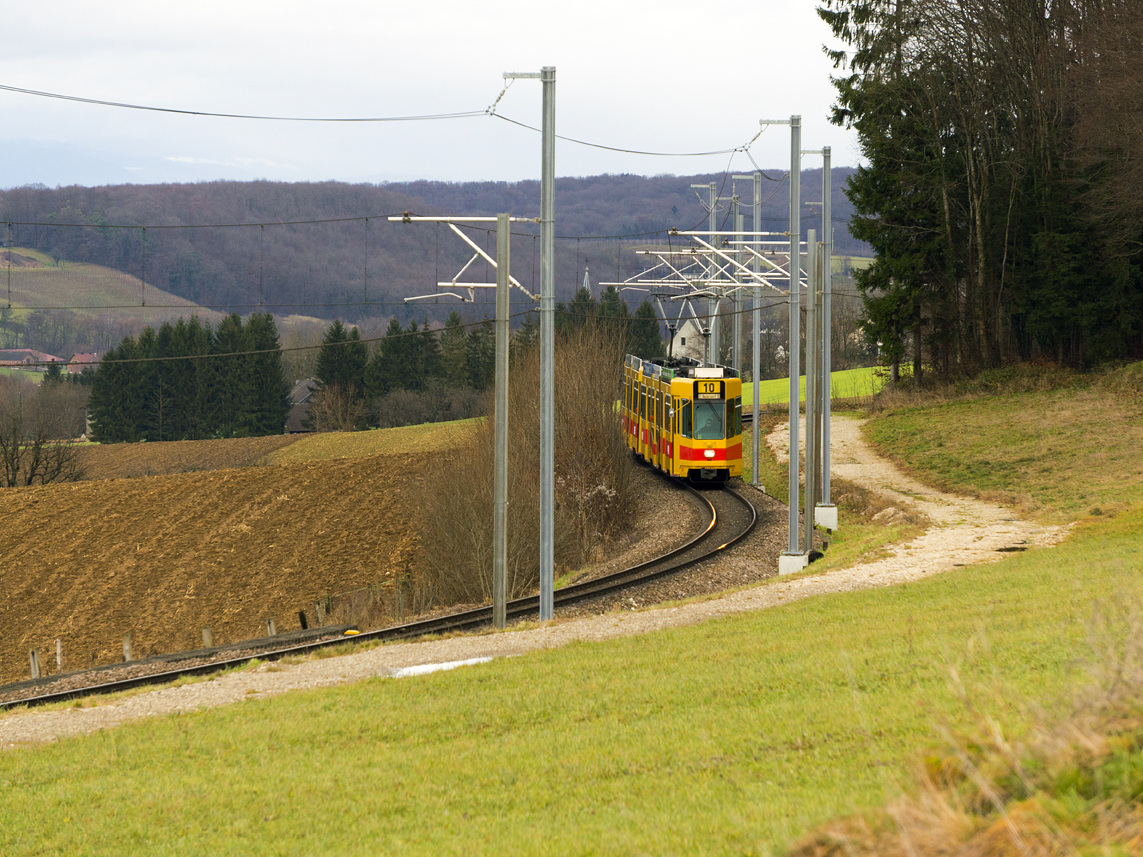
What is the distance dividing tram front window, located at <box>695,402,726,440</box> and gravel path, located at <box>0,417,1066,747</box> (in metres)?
5.61

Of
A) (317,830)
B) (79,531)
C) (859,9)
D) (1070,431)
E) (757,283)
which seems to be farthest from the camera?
(859,9)

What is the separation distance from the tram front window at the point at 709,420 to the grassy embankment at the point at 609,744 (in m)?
17.3

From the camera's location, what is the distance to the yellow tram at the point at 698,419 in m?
31.5

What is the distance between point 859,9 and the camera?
47281mm

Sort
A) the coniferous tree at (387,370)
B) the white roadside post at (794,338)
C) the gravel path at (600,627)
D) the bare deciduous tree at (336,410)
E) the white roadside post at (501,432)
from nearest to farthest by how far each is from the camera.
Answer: the gravel path at (600,627) < the white roadside post at (501,432) < the white roadside post at (794,338) < the bare deciduous tree at (336,410) < the coniferous tree at (387,370)

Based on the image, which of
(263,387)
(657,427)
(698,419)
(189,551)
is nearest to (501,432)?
(698,419)

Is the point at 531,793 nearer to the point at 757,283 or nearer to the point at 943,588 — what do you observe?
the point at 943,588

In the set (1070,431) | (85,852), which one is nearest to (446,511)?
(1070,431)

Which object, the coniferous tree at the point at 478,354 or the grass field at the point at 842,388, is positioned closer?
the grass field at the point at 842,388

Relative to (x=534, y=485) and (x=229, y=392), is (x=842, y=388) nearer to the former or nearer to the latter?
(x=534, y=485)

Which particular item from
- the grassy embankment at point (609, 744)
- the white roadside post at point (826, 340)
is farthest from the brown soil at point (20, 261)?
the grassy embankment at point (609, 744)

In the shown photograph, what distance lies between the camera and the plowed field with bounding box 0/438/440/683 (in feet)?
97.5

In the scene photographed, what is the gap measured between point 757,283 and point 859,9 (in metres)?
28.8

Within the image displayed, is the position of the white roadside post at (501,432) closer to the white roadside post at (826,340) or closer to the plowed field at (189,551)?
the white roadside post at (826,340)
